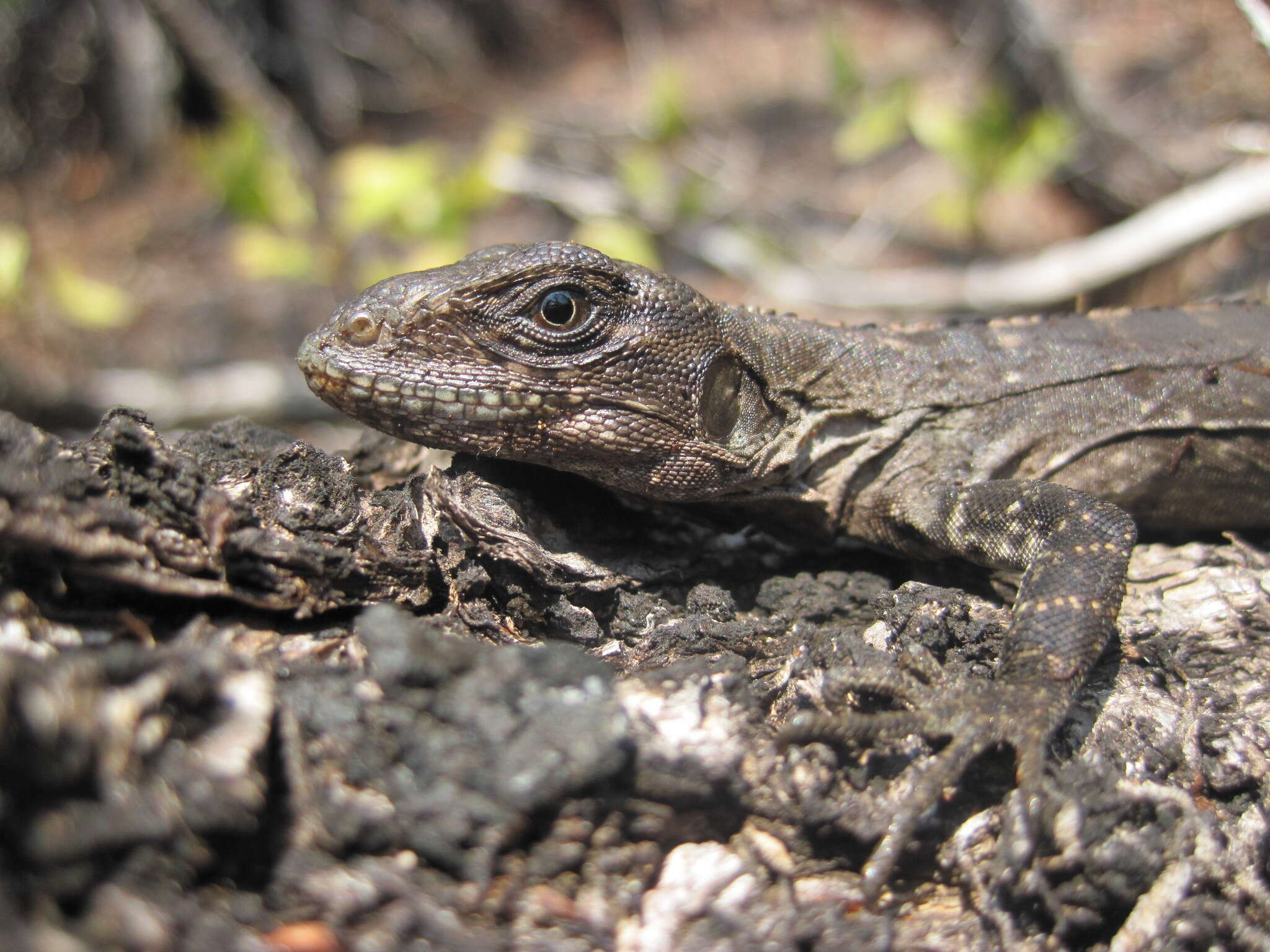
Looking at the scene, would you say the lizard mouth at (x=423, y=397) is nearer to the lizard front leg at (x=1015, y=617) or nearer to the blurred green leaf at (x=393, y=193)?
the lizard front leg at (x=1015, y=617)

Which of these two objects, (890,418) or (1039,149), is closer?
(890,418)

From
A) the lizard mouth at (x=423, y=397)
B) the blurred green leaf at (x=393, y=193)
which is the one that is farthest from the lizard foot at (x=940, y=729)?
the blurred green leaf at (x=393, y=193)

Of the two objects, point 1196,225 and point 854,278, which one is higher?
point 1196,225

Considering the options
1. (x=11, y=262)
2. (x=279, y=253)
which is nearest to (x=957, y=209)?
(x=279, y=253)

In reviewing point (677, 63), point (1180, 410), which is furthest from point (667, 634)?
point (677, 63)

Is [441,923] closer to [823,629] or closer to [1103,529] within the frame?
[823,629]

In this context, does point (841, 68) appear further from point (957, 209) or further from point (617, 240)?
point (617, 240)

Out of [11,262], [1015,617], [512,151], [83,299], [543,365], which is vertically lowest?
[1015,617]
